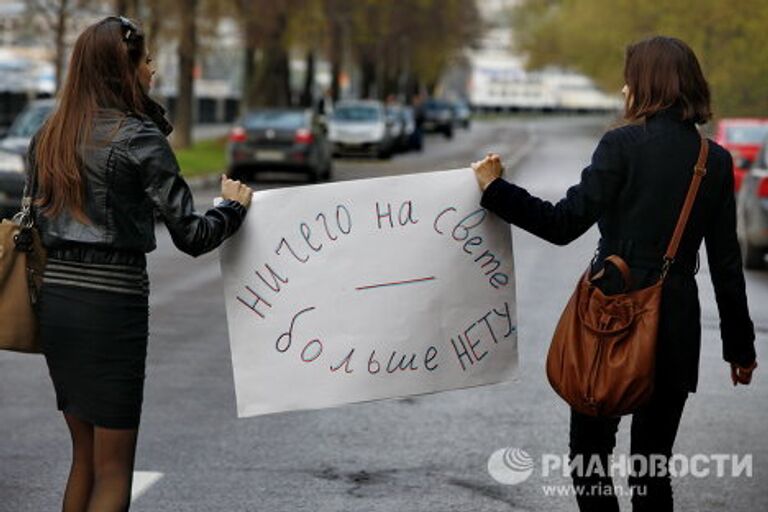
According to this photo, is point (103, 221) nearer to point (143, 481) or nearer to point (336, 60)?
point (143, 481)

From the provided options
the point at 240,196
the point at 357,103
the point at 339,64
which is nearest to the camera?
the point at 240,196

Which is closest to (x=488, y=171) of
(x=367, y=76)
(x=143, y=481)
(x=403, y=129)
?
(x=143, y=481)

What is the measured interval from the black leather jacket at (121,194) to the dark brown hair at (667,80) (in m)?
1.25

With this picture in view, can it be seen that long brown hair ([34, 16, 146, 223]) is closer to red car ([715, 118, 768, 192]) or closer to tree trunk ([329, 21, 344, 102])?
red car ([715, 118, 768, 192])

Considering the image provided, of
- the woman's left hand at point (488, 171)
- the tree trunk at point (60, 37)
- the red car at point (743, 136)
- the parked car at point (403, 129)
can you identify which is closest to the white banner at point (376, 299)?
the woman's left hand at point (488, 171)

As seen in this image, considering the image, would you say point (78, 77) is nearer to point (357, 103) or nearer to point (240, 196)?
point (240, 196)

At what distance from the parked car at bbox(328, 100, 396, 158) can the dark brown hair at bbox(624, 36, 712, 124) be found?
4347 cm

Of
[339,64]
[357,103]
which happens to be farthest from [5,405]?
[339,64]

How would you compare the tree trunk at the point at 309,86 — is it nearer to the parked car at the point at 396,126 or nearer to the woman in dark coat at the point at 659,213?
the parked car at the point at 396,126

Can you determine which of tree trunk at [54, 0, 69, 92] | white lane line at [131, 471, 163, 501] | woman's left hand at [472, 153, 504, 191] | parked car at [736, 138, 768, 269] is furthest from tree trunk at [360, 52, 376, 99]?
woman's left hand at [472, 153, 504, 191]

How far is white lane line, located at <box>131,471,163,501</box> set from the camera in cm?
679

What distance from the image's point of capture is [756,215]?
17.3 metres

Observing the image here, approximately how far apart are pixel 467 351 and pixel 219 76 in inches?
4632

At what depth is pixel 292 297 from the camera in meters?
5.40
